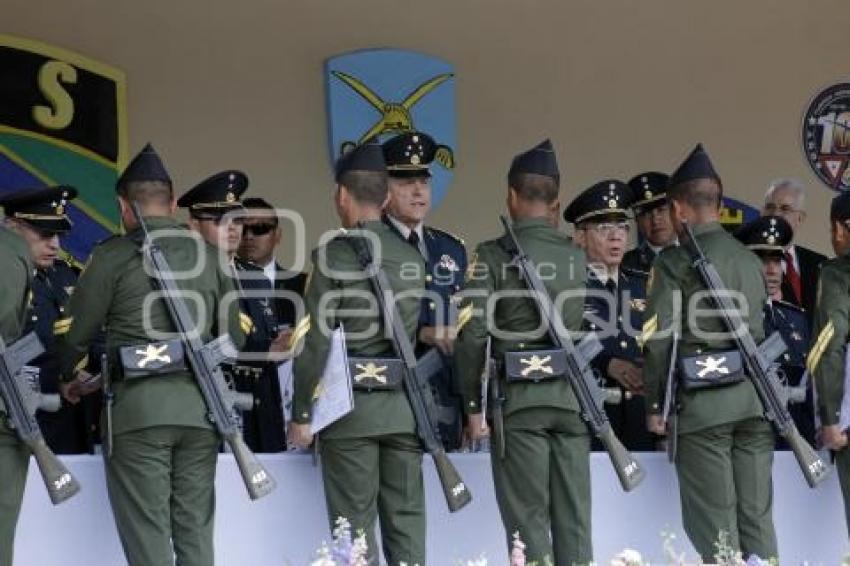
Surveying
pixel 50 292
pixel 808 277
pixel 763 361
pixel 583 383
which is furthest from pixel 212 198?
pixel 808 277

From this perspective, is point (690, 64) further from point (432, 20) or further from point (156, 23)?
point (156, 23)

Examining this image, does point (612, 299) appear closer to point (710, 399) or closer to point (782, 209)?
point (710, 399)

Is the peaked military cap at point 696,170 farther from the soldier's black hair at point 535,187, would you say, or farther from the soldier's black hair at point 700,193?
the soldier's black hair at point 535,187

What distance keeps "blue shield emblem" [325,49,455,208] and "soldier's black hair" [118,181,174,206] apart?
128 inches

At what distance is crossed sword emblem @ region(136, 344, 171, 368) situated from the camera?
664 centimetres

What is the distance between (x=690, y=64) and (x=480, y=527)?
168 inches

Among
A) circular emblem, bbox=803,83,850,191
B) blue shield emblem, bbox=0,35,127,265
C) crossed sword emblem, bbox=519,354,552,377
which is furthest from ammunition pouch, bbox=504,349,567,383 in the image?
circular emblem, bbox=803,83,850,191

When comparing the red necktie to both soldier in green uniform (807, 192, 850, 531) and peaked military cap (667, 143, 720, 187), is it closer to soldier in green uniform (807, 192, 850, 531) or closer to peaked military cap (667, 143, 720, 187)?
soldier in green uniform (807, 192, 850, 531)

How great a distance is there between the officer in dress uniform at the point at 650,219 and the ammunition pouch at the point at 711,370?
4.20ft

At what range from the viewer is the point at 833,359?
7.62 meters

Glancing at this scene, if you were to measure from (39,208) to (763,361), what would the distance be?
2688 millimetres

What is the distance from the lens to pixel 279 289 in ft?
27.7

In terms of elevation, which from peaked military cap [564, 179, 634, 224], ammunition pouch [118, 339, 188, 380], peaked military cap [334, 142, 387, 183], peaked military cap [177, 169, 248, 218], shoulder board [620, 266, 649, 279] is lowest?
shoulder board [620, 266, 649, 279]

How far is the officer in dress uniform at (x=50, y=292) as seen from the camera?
755 centimetres
